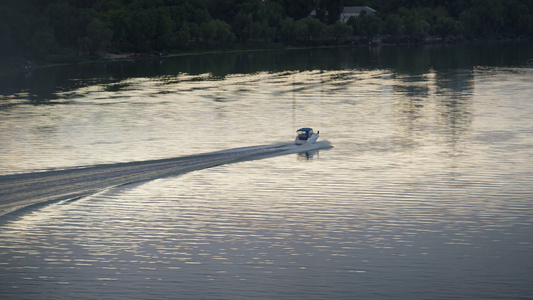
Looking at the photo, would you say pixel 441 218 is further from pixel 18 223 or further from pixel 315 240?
pixel 18 223

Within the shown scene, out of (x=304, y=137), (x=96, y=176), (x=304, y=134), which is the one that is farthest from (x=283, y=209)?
(x=304, y=134)

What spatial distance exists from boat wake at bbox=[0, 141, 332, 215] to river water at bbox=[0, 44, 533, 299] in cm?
109

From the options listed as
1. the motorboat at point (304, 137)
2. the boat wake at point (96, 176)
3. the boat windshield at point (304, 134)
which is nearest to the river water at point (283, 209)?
the boat wake at point (96, 176)

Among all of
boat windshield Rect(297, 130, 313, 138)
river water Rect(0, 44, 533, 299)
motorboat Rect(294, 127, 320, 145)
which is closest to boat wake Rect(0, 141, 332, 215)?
motorboat Rect(294, 127, 320, 145)

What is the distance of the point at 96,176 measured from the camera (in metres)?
56.2

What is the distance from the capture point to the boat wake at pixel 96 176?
5041cm

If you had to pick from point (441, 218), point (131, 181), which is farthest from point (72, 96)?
point (441, 218)

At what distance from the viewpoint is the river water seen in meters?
36.9

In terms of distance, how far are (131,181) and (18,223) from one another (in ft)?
38.8

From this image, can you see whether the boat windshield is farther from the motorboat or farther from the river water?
the river water

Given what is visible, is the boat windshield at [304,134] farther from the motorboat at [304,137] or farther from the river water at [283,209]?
the river water at [283,209]

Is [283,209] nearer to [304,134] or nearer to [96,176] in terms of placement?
[96,176]

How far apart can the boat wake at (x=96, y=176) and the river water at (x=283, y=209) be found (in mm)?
1087

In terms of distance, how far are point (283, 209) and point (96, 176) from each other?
15428 millimetres
